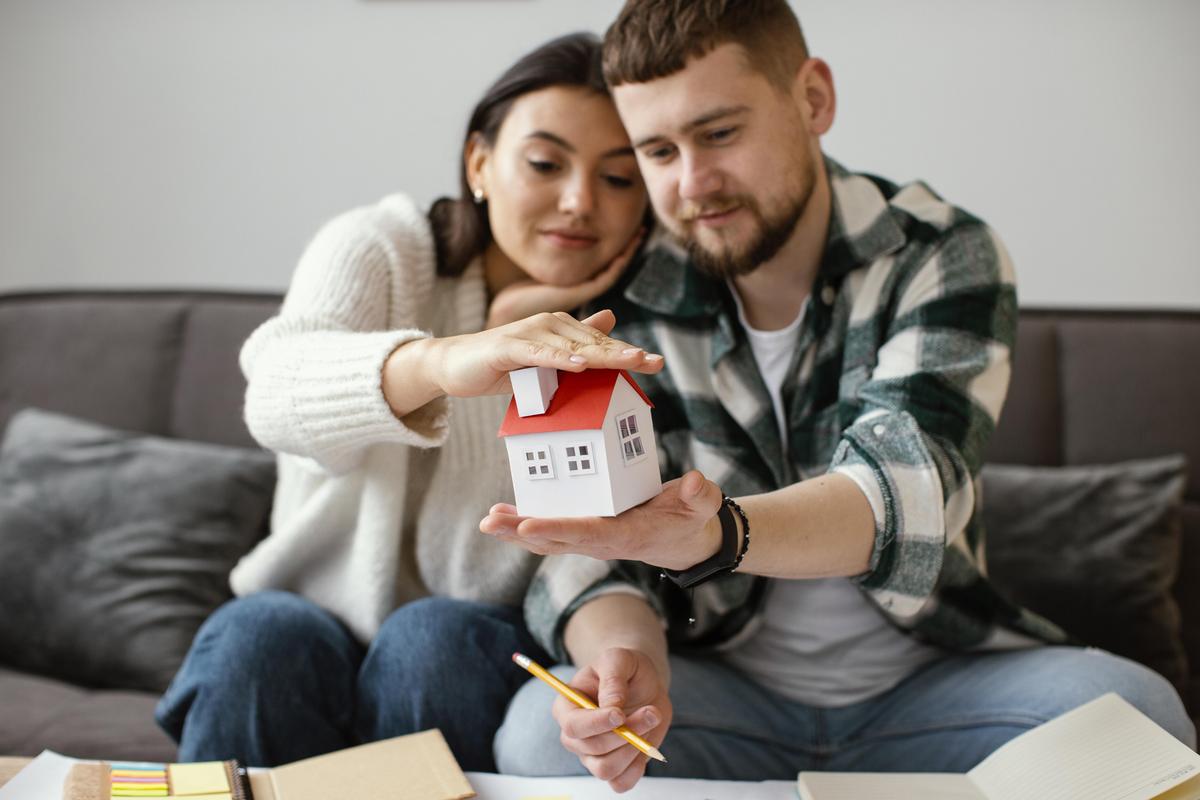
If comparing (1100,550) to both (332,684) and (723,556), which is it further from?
(332,684)

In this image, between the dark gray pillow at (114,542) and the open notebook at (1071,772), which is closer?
the open notebook at (1071,772)

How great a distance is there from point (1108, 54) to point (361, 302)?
1.37m

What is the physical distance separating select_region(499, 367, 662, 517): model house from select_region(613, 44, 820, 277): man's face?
15.9 inches

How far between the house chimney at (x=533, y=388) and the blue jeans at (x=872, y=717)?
392mm

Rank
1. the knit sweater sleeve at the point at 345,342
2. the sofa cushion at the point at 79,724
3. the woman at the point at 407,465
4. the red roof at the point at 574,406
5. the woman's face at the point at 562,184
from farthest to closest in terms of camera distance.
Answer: the sofa cushion at the point at 79,724
the woman's face at the point at 562,184
the woman at the point at 407,465
the knit sweater sleeve at the point at 345,342
the red roof at the point at 574,406

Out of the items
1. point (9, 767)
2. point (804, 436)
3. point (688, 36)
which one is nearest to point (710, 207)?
point (688, 36)

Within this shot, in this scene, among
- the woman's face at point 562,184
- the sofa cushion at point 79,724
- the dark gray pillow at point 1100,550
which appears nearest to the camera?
the woman's face at point 562,184

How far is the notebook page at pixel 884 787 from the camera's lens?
0.93 meters

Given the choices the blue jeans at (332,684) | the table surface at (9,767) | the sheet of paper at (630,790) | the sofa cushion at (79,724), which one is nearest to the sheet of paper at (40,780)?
the table surface at (9,767)

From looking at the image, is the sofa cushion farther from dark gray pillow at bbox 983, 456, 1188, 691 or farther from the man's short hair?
dark gray pillow at bbox 983, 456, 1188, 691

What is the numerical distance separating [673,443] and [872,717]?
0.38 m

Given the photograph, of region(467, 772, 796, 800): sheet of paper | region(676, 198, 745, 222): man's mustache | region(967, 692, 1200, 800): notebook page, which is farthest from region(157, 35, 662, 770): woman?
region(967, 692, 1200, 800): notebook page

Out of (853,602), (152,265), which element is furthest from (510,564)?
(152,265)

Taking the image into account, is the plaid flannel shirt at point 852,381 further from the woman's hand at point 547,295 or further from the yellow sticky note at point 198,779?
the yellow sticky note at point 198,779
